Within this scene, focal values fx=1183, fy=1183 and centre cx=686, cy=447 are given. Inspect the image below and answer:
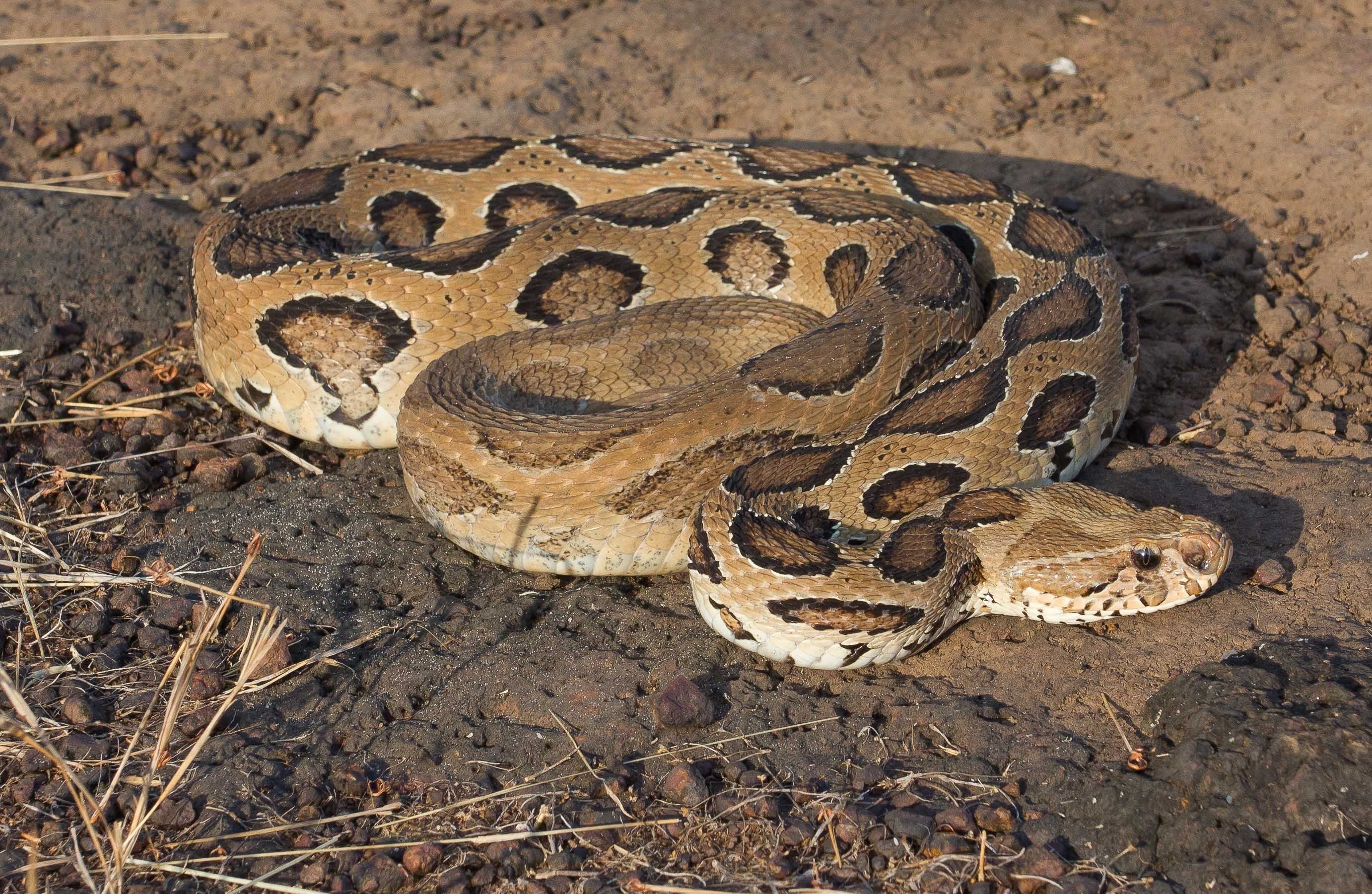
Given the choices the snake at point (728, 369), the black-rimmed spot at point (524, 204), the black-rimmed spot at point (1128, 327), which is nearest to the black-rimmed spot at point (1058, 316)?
the snake at point (728, 369)

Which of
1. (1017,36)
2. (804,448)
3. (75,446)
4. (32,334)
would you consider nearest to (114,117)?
(32,334)

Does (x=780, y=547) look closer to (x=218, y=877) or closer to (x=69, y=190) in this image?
(x=218, y=877)

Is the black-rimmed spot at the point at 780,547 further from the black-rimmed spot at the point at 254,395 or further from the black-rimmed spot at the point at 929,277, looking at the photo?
the black-rimmed spot at the point at 254,395

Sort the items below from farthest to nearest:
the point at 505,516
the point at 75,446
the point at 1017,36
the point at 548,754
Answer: the point at 1017,36
the point at 75,446
the point at 505,516
the point at 548,754

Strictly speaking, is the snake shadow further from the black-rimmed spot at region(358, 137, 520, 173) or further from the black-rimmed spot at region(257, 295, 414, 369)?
the black-rimmed spot at region(257, 295, 414, 369)

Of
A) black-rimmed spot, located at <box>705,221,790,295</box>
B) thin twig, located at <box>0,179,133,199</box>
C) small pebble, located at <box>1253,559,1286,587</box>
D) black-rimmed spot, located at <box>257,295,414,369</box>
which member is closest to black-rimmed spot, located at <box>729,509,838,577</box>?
small pebble, located at <box>1253,559,1286,587</box>

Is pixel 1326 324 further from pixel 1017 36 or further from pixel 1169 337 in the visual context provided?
pixel 1017 36
